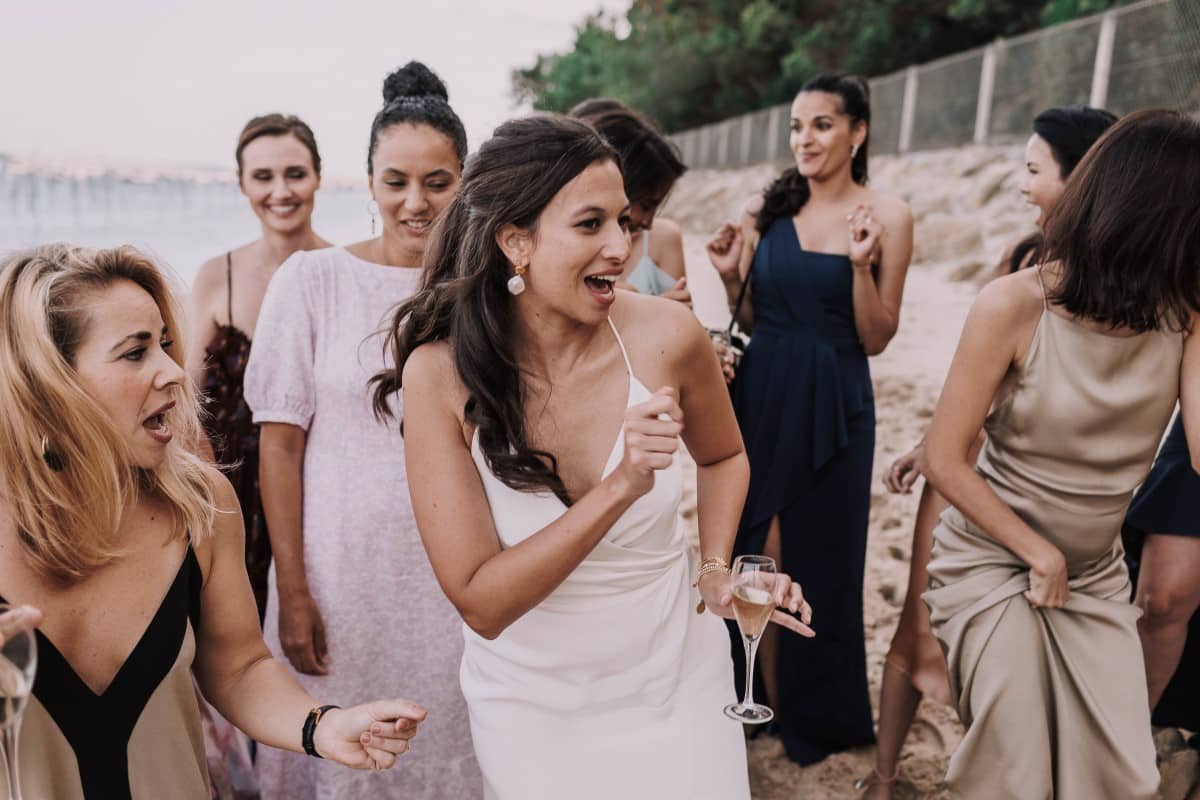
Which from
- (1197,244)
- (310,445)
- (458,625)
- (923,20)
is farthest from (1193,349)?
(923,20)

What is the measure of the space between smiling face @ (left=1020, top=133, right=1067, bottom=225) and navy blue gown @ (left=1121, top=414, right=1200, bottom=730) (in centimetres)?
90

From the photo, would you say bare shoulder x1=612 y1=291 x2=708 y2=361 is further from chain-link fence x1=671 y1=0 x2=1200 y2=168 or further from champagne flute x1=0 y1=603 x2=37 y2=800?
Result: chain-link fence x1=671 y1=0 x2=1200 y2=168

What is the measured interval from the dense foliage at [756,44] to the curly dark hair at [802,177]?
44.4 feet

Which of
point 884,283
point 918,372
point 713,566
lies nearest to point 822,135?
point 884,283

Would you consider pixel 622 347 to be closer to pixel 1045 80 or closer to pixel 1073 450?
pixel 1073 450

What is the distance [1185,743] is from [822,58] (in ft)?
105

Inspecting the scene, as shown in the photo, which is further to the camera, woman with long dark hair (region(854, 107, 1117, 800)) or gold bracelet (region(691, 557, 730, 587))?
woman with long dark hair (region(854, 107, 1117, 800))

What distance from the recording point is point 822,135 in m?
4.05

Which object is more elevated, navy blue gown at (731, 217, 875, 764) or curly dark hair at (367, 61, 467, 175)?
curly dark hair at (367, 61, 467, 175)

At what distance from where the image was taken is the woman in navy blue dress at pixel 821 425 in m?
3.87

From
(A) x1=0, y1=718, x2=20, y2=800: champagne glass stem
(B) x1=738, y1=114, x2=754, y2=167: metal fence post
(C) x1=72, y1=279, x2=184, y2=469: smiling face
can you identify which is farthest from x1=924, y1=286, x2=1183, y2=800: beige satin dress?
(B) x1=738, y1=114, x2=754, y2=167: metal fence post

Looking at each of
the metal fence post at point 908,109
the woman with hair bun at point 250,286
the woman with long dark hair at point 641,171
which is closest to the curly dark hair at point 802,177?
the woman with long dark hair at point 641,171

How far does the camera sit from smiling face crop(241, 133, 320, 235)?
3.68 m

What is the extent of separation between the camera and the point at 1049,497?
2.66m
